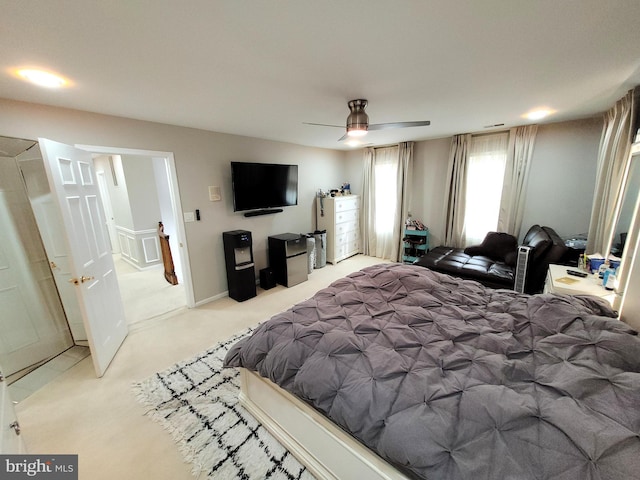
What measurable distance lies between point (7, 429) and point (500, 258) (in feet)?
16.8

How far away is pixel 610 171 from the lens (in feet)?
8.39

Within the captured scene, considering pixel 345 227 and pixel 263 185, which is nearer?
pixel 263 185

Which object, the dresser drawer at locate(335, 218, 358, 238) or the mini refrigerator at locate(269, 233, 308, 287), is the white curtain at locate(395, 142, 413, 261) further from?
the mini refrigerator at locate(269, 233, 308, 287)

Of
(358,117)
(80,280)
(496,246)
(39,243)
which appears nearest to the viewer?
(80,280)

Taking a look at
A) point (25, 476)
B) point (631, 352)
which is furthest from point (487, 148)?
point (25, 476)

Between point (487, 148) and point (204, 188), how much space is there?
14.8ft

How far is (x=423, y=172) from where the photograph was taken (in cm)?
483

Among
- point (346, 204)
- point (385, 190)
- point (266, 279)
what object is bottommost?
point (266, 279)

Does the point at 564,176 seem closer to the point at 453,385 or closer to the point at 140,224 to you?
the point at 453,385

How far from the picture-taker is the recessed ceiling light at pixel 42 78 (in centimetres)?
159

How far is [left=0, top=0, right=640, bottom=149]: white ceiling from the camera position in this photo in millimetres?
1106

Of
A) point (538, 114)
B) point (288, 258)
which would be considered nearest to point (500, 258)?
point (538, 114)

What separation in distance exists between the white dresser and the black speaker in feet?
5.28

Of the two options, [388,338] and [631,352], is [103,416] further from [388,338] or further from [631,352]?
[631,352]
